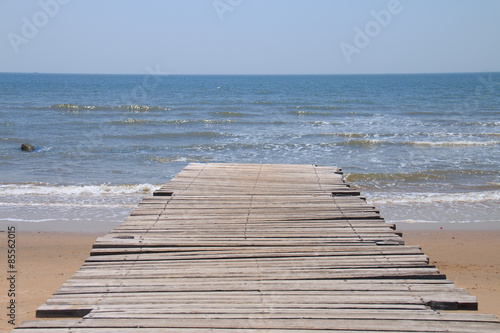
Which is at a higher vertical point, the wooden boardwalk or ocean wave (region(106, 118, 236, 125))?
ocean wave (region(106, 118, 236, 125))

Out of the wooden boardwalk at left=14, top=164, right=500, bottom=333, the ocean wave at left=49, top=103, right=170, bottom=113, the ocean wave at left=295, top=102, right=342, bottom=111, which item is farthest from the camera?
the ocean wave at left=295, top=102, right=342, bottom=111

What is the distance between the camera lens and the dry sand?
702 centimetres

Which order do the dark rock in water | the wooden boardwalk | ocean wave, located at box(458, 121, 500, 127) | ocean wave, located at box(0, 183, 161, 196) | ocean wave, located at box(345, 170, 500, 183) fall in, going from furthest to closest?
ocean wave, located at box(458, 121, 500, 127), the dark rock in water, ocean wave, located at box(345, 170, 500, 183), ocean wave, located at box(0, 183, 161, 196), the wooden boardwalk

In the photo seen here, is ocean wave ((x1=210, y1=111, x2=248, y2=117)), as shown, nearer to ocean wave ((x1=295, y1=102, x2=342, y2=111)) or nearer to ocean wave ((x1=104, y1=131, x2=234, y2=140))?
ocean wave ((x1=295, y1=102, x2=342, y2=111))

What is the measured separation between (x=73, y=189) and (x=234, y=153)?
776 cm

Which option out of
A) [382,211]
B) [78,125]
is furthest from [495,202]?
[78,125]

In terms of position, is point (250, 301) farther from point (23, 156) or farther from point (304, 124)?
point (304, 124)

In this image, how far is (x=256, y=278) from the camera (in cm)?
420

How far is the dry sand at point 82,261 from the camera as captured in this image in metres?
7.02

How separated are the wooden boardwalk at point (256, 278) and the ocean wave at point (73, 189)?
24.8ft

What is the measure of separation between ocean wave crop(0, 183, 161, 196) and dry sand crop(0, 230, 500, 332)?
11.3ft

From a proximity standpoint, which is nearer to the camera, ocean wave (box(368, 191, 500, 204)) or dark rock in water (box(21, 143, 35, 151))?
ocean wave (box(368, 191, 500, 204))

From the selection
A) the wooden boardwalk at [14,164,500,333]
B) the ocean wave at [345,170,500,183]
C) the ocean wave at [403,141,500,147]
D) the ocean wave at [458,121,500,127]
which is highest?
the ocean wave at [458,121,500,127]

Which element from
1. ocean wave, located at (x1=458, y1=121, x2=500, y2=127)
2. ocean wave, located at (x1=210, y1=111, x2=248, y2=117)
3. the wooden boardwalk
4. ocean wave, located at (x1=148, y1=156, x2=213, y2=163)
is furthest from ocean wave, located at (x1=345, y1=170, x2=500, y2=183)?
ocean wave, located at (x1=210, y1=111, x2=248, y2=117)
